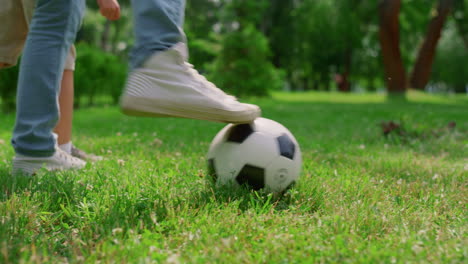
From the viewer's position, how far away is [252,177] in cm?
253

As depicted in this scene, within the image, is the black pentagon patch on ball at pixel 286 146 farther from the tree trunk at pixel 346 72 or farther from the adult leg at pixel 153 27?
the tree trunk at pixel 346 72

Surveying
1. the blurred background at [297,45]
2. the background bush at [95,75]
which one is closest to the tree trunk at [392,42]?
the blurred background at [297,45]

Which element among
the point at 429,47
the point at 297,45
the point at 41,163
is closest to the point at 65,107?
the point at 41,163

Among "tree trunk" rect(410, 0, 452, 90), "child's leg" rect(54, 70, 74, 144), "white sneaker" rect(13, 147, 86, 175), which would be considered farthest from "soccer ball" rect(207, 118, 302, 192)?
"tree trunk" rect(410, 0, 452, 90)

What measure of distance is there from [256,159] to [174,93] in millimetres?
609

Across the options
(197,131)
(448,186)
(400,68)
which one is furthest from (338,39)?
(448,186)

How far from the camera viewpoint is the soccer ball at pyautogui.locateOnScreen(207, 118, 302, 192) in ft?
8.29

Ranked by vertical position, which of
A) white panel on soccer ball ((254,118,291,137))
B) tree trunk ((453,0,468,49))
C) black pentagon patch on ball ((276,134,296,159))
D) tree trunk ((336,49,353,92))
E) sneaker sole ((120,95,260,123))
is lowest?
tree trunk ((336,49,353,92))

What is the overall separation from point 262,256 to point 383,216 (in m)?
0.74

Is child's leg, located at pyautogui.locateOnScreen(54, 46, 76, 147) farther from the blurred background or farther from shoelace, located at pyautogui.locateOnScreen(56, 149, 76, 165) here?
the blurred background

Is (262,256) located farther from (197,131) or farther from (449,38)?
(449,38)

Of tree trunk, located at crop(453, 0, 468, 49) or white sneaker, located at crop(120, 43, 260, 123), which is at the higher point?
tree trunk, located at crop(453, 0, 468, 49)

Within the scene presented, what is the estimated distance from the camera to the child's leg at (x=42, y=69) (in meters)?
2.72

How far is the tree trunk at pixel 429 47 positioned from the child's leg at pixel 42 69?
19311 millimetres
